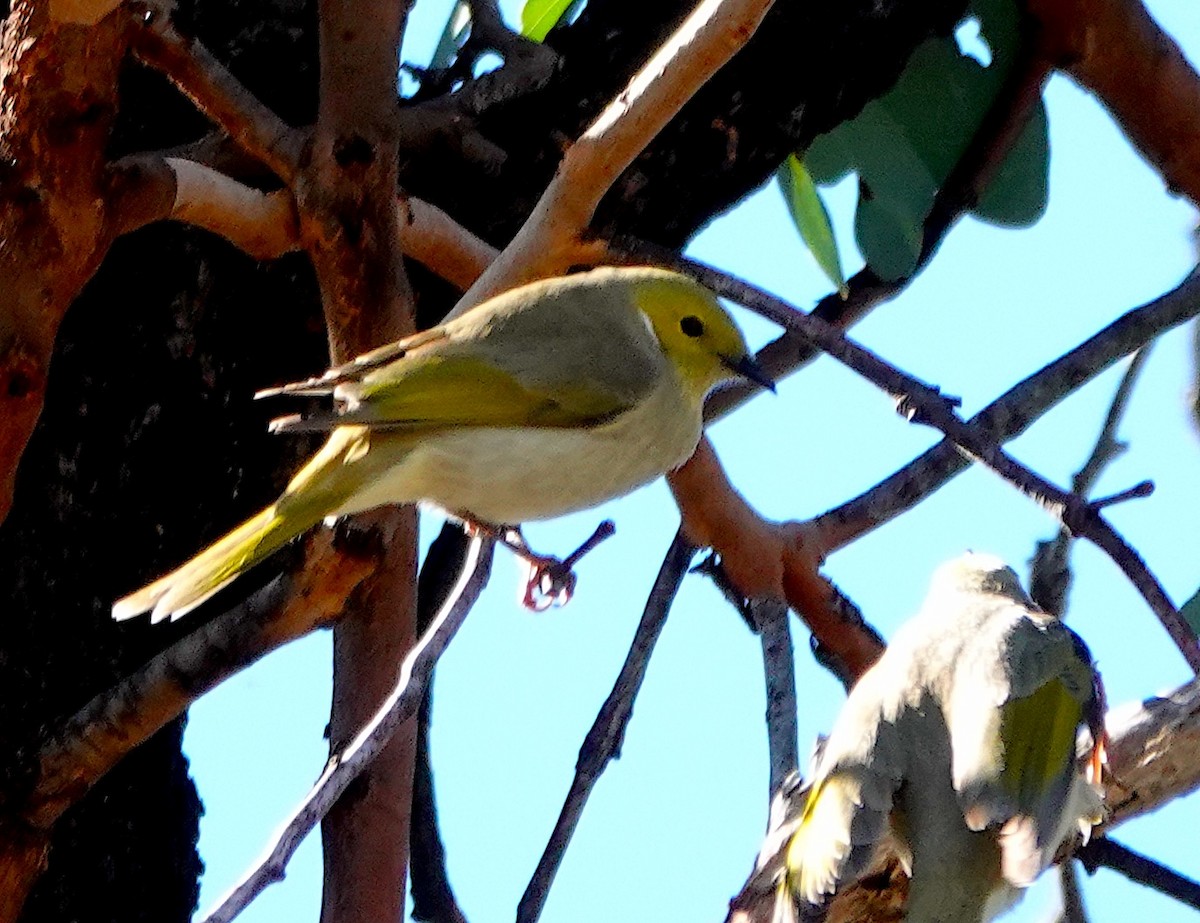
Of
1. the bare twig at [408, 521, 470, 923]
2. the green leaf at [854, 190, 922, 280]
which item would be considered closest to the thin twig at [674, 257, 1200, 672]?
the bare twig at [408, 521, 470, 923]

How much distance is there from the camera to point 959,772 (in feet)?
7.58

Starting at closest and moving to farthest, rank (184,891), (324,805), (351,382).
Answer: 1. (324,805)
2. (351,382)
3. (184,891)

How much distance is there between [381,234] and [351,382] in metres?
0.24

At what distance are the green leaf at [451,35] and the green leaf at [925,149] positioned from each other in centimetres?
88

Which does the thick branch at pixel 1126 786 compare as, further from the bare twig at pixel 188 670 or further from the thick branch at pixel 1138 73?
the thick branch at pixel 1138 73

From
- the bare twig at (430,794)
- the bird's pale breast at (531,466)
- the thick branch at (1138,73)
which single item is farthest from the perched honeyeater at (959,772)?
the thick branch at (1138,73)

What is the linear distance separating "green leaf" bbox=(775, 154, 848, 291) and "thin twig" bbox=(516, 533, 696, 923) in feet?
2.25

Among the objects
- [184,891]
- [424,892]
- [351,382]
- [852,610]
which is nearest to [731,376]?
[852,610]

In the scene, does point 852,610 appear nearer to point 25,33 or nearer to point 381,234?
point 381,234

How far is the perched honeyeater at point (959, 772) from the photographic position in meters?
2.21

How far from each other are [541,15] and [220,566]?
1.61m

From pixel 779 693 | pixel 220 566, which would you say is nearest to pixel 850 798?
pixel 779 693

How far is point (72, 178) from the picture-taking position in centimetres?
206

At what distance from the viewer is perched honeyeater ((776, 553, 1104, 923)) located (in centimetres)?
221
